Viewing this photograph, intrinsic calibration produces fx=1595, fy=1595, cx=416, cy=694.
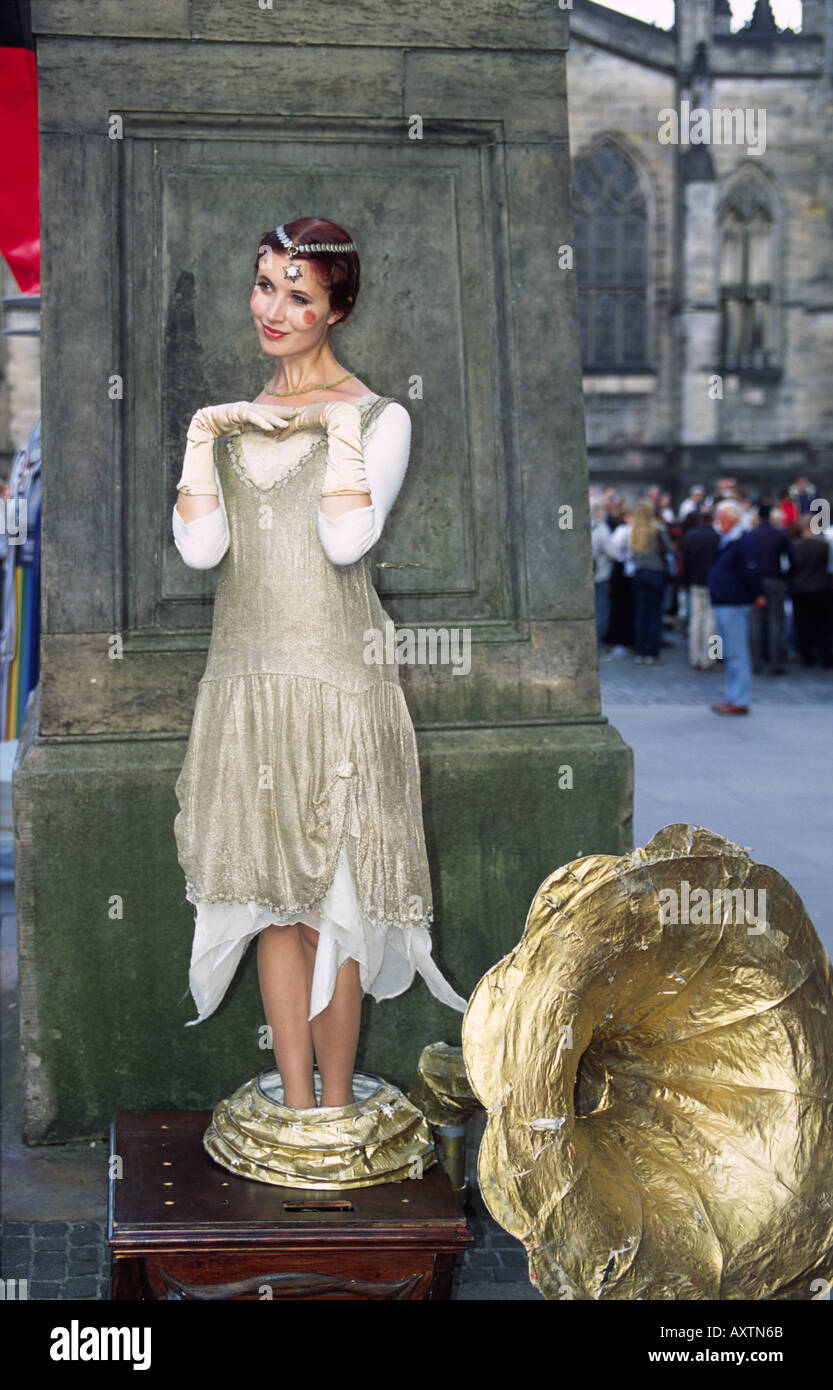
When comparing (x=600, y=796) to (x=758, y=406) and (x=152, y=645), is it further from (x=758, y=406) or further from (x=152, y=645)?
(x=758, y=406)

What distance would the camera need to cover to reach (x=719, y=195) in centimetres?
3441

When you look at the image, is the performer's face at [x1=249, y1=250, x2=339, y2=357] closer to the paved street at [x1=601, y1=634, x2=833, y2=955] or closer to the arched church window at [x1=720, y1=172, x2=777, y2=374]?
the paved street at [x1=601, y1=634, x2=833, y2=955]

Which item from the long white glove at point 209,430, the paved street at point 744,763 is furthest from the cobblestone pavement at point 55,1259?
the paved street at point 744,763

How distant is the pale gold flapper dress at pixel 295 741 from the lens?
12.3ft

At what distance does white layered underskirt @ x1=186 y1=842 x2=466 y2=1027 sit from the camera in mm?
3779

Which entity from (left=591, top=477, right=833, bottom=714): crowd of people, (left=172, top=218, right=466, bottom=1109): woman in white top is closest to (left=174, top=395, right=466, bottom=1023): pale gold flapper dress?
(left=172, top=218, right=466, bottom=1109): woman in white top

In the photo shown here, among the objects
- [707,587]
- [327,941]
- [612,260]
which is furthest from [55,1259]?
[612,260]

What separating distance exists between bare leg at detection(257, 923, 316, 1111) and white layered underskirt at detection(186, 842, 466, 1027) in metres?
0.04

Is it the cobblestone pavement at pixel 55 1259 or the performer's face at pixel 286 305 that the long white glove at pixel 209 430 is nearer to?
the performer's face at pixel 286 305

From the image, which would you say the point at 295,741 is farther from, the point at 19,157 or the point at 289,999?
the point at 19,157

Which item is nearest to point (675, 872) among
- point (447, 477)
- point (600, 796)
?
point (600, 796)

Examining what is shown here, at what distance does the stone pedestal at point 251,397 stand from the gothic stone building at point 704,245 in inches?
1121

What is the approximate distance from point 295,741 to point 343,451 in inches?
26.9

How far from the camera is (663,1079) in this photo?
11.9 feet
